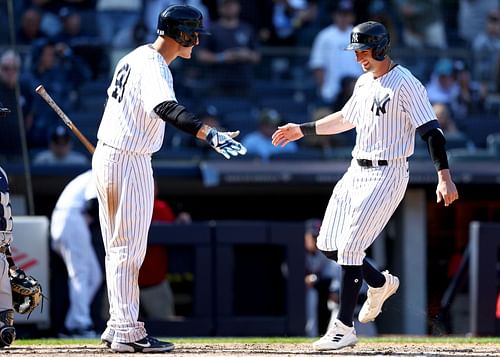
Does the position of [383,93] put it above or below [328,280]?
above

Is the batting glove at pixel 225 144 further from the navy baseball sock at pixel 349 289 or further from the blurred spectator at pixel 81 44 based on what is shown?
the blurred spectator at pixel 81 44

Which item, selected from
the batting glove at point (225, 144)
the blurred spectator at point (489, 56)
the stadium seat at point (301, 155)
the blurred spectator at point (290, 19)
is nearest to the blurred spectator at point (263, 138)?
the stadium seat at point (301, 155)

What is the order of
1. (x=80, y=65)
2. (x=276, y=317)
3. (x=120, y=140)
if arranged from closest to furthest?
(x=120, y=140) → (x=276, y=317) → (x=80, y=65)

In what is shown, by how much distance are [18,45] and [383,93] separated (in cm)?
701

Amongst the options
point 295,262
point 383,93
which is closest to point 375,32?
point 383,93

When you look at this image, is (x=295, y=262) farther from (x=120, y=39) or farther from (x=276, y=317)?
(x=120, y=39)

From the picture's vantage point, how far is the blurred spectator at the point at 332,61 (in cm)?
1312

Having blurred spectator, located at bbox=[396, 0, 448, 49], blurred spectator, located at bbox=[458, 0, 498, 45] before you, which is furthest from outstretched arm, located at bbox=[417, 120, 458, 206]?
blurred spectator, located at bbox=[458, 0, 498, 45]

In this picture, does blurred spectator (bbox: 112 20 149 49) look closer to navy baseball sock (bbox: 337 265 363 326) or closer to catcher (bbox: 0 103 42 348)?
catcher (bbox: 0 103 42 348)

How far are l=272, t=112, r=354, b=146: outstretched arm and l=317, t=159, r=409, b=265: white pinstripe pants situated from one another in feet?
1.14

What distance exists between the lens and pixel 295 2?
47.6 feet

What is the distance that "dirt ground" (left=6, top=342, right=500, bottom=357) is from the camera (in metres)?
6.36

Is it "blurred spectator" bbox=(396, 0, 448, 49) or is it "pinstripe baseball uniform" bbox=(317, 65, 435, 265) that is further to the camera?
"blurred spectator" bbox=(396, 0, 448, 49)

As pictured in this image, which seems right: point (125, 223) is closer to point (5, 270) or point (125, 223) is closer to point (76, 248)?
point (5, 270)
